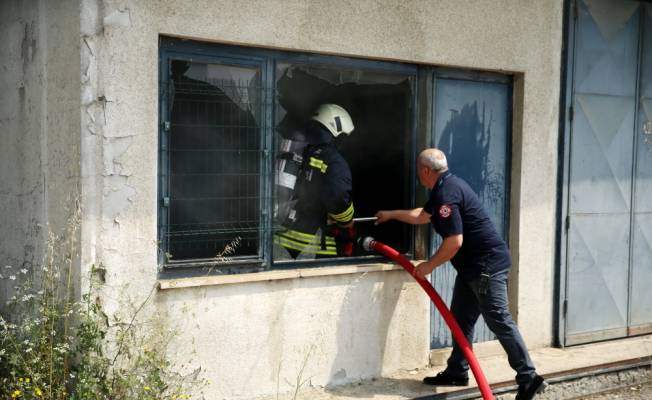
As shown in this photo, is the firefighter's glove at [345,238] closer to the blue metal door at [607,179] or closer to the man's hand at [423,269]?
the man's hand at [423,269]

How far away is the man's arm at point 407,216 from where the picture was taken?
21.4 feet

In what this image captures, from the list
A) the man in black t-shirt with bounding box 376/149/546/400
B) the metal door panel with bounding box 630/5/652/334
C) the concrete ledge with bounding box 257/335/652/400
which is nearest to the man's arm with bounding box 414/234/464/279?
the man in black t-shirt with bounding box 376/149/546/400

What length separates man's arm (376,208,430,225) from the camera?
21.4ft

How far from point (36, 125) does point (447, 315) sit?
3.29 meters

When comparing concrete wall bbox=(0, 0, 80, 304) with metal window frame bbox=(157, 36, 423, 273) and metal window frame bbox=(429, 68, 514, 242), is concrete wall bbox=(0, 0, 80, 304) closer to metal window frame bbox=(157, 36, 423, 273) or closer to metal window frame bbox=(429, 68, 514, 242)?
metal window frame bbox=(157, 36, 423, 273)

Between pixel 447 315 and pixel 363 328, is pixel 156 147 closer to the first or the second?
pixel 363 328

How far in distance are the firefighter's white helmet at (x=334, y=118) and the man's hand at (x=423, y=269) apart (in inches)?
51.5

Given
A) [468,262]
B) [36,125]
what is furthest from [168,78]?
[468,262]

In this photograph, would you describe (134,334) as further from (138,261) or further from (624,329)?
(624,329)

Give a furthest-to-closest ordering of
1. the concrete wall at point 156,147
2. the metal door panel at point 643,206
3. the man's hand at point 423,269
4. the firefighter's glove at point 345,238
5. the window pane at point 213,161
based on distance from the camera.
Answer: the metal door panel at point 643,206 < the firefighter's glove at point 345,238 < the man's hand at point 423,269 < the window pane at point 213,161 < the concrete wall at point 156,147

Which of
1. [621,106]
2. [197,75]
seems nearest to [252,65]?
[197,75]

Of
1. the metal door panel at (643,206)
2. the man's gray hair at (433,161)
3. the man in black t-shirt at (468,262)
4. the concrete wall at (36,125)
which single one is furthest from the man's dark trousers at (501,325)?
the concrete wall at (36,125)

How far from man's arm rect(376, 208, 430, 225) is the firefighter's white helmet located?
772 millimetres

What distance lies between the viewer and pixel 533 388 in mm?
6070
